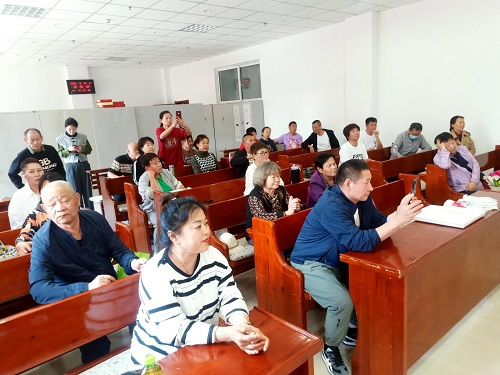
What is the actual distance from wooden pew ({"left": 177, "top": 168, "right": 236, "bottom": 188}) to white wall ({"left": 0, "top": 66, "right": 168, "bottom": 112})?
23.1ft

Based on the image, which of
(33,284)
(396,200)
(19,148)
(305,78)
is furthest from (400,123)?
(19,148)

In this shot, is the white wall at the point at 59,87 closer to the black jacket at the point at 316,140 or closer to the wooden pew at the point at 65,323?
the black jacket at the point at 316,140

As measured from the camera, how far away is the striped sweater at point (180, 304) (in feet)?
3.96

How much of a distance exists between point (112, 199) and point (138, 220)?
2.28 ft

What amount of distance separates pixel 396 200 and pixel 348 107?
13.2 ft

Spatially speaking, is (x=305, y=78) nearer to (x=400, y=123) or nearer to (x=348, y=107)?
(x=348, y=107)

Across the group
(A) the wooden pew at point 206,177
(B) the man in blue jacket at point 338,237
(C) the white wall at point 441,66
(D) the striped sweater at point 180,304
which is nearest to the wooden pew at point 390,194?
(B) the man in blue jacket at point 338,237

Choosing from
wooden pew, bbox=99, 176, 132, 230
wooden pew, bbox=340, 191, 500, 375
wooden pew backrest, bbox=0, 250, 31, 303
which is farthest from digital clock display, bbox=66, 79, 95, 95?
wooden pew, bbox=340, 191, 500, 375

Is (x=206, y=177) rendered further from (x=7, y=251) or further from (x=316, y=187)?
(x=7, y=251)

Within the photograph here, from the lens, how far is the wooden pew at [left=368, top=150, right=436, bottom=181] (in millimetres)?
4188

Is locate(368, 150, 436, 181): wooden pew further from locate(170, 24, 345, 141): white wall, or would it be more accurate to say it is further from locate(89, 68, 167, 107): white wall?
locate(89, 68, 167, 107): white wall

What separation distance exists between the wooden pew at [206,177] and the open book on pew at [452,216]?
8.68 ft

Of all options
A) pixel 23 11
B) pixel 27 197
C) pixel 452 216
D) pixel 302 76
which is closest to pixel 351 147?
pixel 452 216

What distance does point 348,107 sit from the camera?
22.0 feet
